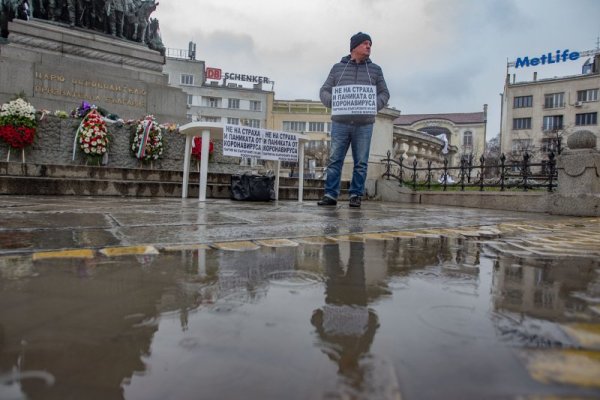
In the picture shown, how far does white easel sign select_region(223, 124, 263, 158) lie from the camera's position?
6853mm

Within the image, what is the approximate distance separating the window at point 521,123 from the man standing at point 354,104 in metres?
63.2

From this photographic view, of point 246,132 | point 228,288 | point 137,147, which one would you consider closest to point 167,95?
point 137,147

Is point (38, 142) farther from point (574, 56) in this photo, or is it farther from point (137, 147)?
point (574, 56)

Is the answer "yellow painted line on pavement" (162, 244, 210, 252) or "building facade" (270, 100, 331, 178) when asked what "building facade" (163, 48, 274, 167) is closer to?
"building facade" (270, 100, 331, 178)

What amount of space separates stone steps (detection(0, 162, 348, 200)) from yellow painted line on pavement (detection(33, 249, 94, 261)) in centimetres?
596

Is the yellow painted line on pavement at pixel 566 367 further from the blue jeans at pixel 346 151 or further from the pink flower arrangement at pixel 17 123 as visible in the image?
the pink flower arrangement at pixel 17 123

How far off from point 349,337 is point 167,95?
12340mm

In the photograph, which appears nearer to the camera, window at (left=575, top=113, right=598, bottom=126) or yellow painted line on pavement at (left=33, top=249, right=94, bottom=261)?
yellow painted line on pavement at (left=33, top=249, right=94, bottom=261)

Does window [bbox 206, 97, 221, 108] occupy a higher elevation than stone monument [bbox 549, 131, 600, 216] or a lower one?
higher

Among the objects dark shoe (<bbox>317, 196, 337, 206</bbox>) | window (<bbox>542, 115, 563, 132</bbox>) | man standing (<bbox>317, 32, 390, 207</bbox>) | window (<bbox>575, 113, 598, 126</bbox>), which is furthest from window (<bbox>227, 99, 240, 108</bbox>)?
dark shoe (<bbox>317, 196, 337, 206</bbox>)

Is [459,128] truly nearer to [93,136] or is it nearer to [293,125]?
[293,125]

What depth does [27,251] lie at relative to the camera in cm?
205

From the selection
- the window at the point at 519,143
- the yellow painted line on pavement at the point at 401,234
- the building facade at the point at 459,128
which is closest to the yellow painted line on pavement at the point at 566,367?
the yellow painted line on pavement at the point at 401,234

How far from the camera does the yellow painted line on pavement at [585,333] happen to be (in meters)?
1.04
